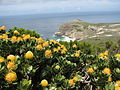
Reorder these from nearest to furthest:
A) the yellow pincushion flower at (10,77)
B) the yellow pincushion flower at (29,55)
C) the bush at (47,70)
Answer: the yellow pincushion flower at (10,77), the bush at (47,70), the yellow pincushion flower at (29,55)

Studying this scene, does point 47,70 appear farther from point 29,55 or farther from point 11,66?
point 11,66

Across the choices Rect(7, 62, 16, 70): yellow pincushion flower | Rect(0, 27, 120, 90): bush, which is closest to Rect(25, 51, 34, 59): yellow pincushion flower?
Rect(0, 27, 120, 90): bush

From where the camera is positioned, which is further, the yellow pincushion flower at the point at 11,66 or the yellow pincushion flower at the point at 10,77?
the yellow pincushion flower at the point at 11,66

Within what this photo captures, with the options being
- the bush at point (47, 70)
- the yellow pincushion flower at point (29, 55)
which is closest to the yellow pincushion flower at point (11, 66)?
the bush at point (47, 70)

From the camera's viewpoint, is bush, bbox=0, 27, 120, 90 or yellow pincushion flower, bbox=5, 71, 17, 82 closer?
yellow pincushion flower, bbox=5, 71, 17, 82

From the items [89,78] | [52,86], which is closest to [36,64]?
[52,86]

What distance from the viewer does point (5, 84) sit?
2.40 meters

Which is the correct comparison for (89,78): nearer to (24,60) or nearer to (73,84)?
(73,84)

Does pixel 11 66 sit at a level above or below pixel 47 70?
above

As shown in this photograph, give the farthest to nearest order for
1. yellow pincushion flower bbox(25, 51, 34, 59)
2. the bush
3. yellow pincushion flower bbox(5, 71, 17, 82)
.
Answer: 1. yellow pincushion flower bbox(25, 51, 34, 59)
2. the bush
3. yellow pincushion flower bbox(5, 71, 17, 82)

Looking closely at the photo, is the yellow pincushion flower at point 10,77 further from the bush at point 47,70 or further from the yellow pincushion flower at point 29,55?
the yellow pincushion flower at point 29,55

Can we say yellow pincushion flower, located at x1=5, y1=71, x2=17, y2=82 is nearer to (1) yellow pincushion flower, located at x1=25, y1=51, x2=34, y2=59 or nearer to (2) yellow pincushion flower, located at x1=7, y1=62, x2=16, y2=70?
(2) yellow pincushion flower, located at x1=7, y1=62, x2=16, y2=70

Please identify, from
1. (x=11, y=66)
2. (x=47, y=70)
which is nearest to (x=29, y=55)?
(x=11, y=66)

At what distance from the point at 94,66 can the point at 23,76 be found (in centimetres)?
169
